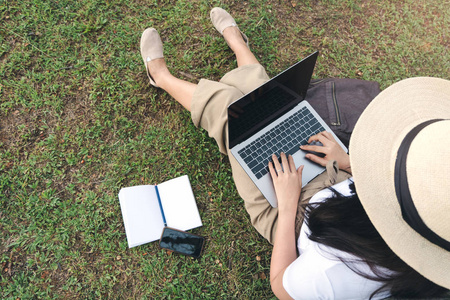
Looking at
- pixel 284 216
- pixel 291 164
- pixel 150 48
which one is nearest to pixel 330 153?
pixel 291 164

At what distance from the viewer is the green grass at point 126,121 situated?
2414 mm

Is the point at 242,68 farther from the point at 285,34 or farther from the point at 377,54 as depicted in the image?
the point at 377,54

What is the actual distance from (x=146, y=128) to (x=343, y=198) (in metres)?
1.87

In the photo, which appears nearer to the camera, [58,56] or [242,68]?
[242,68]

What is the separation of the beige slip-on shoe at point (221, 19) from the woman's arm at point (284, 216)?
1.54 m

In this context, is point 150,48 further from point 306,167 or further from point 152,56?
point 306,167

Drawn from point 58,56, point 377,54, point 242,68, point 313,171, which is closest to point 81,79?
point 58,56

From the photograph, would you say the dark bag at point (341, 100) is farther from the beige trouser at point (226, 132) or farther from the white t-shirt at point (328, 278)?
the white t-shirt at point (328, 278)

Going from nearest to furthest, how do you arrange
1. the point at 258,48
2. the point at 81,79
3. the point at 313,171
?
the point at 313,171 < the point at 81,79 < the point at 258,48

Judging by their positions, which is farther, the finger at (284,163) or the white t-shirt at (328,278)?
the finger at (284,163)

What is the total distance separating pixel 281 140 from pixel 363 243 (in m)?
0.98

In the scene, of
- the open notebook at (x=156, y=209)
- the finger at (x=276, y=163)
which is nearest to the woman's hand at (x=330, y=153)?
the finger at (x=276, y=163)

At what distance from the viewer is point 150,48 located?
9.06 ft

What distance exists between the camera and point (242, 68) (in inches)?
98.5
